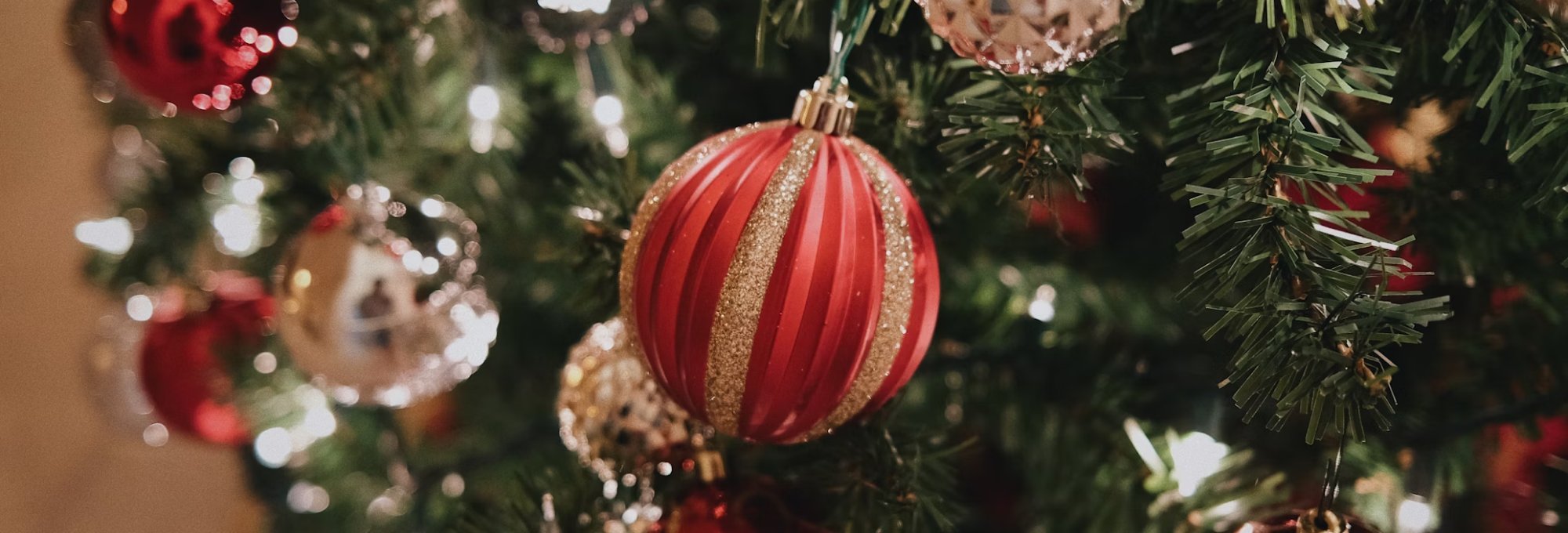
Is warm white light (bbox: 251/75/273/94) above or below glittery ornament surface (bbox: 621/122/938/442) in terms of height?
above

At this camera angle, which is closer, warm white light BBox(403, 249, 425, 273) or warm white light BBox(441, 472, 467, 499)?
warm white light BBox(403, 249, 425, 273)

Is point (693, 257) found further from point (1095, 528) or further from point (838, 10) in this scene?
point (1095, 528)

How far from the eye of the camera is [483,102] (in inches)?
24.1

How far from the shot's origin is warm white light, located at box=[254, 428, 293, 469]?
0.75 m

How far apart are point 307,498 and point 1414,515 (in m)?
0.84

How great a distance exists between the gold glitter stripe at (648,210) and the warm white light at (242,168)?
1.25ft

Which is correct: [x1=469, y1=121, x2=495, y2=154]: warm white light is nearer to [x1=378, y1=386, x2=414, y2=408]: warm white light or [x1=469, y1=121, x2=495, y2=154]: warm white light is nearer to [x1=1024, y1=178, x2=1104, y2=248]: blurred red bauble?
[x1=378, y1=386, x2=414, y2=408]: warm white light

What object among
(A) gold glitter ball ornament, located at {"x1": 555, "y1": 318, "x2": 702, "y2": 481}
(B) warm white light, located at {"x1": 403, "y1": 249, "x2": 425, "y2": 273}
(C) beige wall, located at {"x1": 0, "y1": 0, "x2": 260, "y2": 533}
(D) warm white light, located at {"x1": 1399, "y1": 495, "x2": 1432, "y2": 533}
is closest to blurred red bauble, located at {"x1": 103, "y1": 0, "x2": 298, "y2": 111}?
(B) warm white light, located at {"x1": 403, "y1": 249, "x2": 425, "y2": 273}

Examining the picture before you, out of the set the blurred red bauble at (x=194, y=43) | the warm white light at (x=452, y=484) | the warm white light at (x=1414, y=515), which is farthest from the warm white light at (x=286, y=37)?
the warm white light at (x=1414, y=515)

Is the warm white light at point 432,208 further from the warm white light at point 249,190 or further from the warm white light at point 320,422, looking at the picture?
the warm white light at point 320,422

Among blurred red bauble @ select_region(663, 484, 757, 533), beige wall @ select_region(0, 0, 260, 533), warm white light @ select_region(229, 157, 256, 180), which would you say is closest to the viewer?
blurred red bauble @ select_region(663, 484, 757, 533)

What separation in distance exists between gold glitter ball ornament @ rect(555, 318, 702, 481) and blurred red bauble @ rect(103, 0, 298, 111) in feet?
0.69

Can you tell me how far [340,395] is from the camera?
0.52 meters

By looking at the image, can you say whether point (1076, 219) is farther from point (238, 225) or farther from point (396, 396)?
point (238, 225)
